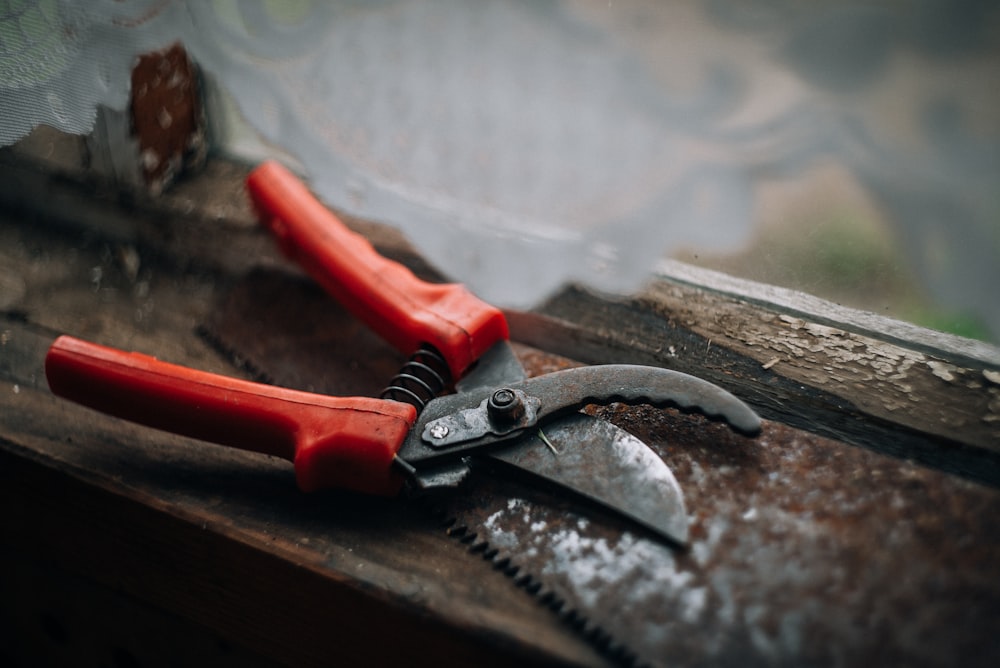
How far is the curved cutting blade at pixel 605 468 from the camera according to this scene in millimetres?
680

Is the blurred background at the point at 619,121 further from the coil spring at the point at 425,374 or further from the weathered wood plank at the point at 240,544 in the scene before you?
the weathered wood plank at the point at 240,544

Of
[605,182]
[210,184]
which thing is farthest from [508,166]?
[210,184]

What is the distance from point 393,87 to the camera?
2.93 ft

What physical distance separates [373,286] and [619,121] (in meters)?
0.34

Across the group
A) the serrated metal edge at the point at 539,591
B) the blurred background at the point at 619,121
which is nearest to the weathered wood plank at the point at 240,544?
the serrated metal edge at the point at 539,591

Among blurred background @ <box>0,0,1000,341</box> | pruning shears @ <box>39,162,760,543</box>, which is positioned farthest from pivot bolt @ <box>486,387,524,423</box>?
blurred background @ <box>0,0,1000,341</box>

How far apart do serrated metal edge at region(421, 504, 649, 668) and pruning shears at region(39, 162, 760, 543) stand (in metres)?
0.05

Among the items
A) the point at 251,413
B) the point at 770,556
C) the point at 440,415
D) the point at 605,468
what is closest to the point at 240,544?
the point at 251,413

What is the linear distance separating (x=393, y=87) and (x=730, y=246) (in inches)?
16.5

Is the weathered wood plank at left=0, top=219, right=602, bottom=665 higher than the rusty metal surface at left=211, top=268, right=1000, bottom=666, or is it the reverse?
the rusty metal surface at left=211, top=268, right=1000, bottom=666

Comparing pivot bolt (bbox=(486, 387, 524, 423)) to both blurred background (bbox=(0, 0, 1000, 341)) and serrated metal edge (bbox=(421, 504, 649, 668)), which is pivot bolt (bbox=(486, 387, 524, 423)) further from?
blurred background (bbox=(0, 0, 1000, 341))

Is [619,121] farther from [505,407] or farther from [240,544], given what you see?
[240,544]

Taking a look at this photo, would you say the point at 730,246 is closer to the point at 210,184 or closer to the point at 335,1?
the point at 335,1

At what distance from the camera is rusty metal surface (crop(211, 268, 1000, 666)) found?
1.98 feet
